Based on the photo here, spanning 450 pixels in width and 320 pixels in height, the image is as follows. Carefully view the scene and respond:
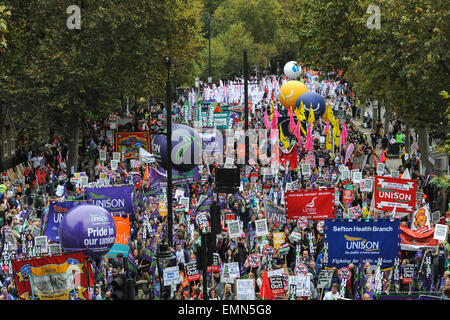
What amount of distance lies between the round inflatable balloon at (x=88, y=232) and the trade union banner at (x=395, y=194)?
275 inches

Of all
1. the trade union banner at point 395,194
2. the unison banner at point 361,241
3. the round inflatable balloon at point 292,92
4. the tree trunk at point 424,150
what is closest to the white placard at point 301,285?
the unison banner at point 361,241

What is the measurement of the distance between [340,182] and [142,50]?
17.7 meters

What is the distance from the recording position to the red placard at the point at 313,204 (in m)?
20.3

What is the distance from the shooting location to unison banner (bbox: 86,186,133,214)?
2156cm

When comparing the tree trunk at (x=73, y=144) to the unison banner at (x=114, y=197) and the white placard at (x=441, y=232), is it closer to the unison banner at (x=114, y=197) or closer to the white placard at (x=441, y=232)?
the unison banner at (x=114, y=197)

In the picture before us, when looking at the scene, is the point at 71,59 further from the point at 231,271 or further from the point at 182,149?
the point at 231,271

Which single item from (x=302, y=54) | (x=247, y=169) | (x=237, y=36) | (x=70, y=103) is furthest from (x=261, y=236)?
(x=237, y=36)

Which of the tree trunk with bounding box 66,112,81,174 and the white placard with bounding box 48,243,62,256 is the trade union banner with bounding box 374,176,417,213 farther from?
the tree trunk with bounding box 66,112,81,174

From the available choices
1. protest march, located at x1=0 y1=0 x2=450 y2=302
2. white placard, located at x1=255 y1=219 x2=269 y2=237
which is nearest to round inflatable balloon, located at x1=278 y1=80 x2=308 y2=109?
protest march, located at x1=0 y1=0 x2=450 y2=302

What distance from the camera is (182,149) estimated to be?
2731 centimetres

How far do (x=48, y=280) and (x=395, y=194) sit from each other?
9.47 metres

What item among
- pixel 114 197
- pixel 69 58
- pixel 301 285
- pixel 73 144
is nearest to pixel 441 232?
pixel 301 285

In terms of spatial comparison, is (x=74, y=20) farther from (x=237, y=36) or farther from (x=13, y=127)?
(x=237, y=36)

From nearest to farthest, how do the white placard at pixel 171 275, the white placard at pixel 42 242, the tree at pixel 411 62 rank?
1. the white placard at pixel 171 275
2. the white placard at pixel 42 242
3. the tree at pixel 411 62
